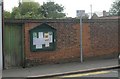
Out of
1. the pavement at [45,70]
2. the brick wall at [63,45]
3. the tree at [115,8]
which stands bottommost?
the pavement at [45,70]

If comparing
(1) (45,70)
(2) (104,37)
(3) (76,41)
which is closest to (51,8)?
(2) (104,37)

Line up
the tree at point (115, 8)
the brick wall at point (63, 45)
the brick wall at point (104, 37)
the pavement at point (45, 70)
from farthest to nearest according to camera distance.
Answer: the tree at point (115, 8)
the brick wall at point (104, 37)
the brick wall at point (63, 45)
the pavement at point (45, 70)

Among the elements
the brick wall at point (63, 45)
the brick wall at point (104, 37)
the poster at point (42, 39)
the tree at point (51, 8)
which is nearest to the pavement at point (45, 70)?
the brick wall at point (63, 45)

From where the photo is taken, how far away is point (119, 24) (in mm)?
18984

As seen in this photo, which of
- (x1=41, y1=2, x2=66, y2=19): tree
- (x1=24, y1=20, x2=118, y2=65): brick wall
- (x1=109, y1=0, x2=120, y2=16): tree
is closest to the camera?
(x1=24, y1=20, x2=118, y2=65): brick wall

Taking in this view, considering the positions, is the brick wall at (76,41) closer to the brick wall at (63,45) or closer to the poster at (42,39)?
the brick wall at (63,45)

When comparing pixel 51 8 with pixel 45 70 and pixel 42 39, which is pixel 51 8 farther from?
pixel 45 70

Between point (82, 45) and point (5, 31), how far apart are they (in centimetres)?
462

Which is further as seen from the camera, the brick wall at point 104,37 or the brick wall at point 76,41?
the brick wall at point 104,37

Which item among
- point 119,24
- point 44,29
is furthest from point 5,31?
point 119,24

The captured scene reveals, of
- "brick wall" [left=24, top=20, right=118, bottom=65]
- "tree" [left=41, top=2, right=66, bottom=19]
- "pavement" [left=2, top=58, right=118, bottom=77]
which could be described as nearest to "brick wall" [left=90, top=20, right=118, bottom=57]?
"brick wall" [left=24, top=20, right=118, bottom=65]

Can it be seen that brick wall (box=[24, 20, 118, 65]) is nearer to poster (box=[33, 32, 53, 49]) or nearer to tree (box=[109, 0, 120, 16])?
poster (box=[33, 32, 53, 49])

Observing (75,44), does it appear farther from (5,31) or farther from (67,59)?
(5,31)

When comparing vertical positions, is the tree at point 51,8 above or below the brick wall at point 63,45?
above
